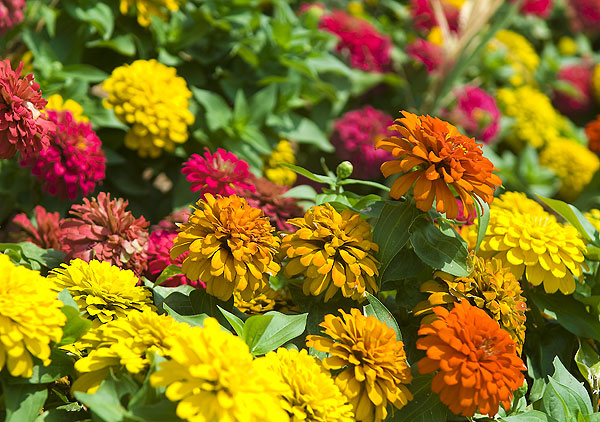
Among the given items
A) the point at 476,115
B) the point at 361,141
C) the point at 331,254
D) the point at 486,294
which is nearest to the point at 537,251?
the point at 486,294

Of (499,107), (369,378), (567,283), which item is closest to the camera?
(369,378)

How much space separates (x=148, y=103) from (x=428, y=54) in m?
1.20

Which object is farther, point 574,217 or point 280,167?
point 280,167

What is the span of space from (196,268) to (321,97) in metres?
1.16

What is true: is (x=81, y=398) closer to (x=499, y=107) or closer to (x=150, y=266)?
(x=150, y=266)

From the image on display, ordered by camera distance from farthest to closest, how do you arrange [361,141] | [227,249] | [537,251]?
[361,141] → [537,251] → [227,249]

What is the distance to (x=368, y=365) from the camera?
2.81 feet

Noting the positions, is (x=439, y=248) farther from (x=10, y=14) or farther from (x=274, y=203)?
(x=10, y=14)

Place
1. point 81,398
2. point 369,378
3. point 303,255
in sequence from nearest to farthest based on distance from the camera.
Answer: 1. point 81,398
2. point 369,378
3. point 303,255

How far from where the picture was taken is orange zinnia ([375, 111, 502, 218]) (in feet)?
2.97

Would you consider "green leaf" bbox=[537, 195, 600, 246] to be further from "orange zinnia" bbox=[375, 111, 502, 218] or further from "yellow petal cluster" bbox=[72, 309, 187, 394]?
"yellow petal cluster" bbox=[72, 309, 187, 394]

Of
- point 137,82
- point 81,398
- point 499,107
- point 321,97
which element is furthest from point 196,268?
point 499,107

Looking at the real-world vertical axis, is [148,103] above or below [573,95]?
above

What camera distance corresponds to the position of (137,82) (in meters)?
1.40
